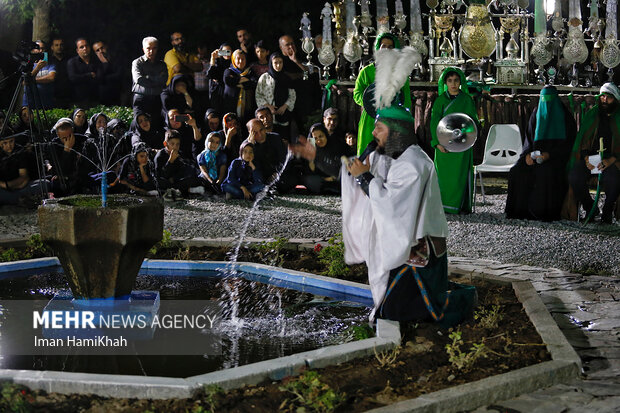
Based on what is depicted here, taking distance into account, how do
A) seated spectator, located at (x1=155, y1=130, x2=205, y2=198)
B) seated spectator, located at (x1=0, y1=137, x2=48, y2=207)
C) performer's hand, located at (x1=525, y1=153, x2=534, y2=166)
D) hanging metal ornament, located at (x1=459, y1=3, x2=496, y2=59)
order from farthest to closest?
1. hanging metal ornament, located at (x1=459, y1=3, x2=496, y2=59)
2. seated spectator, located at (x1=155, y1=130, x2=205, y2=198)
3. seated spectator, located at (x1=0, y1=137, x2=48, y2=207)
4. performer's hand, located at (x1=525, y1=153, x2=534, y2=166)

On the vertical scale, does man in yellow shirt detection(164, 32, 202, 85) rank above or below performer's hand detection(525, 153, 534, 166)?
above

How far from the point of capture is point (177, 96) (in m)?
12.7

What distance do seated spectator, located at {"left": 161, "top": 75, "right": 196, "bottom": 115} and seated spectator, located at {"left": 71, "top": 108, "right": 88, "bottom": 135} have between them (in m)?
1.15

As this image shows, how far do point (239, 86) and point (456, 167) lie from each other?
3772mm

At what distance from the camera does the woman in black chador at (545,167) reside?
10.2 meters

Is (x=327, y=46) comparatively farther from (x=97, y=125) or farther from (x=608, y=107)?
(x=608, y=107)

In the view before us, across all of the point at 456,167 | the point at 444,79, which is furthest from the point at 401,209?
the point at 444,79

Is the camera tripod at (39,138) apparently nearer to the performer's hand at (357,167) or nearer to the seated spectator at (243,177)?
the seated spectator at (243,177)

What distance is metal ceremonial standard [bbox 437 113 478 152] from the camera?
885 centimetres

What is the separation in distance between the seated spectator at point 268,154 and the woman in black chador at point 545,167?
11.1 ft

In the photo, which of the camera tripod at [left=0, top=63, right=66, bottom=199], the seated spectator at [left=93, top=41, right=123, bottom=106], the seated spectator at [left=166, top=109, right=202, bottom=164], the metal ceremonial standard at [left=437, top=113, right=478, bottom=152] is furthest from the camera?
the seated spectator at [left=93, top=41, right=123, bottom=106]

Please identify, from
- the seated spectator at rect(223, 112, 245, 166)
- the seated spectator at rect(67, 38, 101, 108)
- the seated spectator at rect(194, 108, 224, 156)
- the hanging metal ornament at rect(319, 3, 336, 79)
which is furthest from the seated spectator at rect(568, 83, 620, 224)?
the seated spectator at rect(67, 38, 101, 108)

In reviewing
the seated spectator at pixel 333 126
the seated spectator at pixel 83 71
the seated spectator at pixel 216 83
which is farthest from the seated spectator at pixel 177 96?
the seated spectator at pixel 333 126

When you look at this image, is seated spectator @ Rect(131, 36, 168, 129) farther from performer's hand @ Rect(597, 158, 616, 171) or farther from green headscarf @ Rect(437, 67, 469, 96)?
performer's hand @ Rect(597, 158, 616, 171)
